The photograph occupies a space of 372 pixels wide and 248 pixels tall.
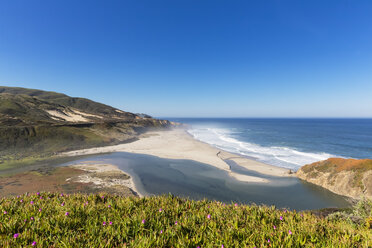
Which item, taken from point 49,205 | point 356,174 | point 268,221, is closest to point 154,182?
point 49,205

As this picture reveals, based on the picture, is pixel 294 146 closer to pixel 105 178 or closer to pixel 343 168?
pixel 343 168

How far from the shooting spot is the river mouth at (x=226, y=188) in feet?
53.6

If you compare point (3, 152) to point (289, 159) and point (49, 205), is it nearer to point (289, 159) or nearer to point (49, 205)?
point (49, 205)

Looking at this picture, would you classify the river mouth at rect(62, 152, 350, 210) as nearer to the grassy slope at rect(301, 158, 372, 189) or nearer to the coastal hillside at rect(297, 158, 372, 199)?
the coastal hillside at rect(297, 158, 372, 199)

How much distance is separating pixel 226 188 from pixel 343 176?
14.2 meters

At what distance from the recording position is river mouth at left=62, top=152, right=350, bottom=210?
53.6 ft

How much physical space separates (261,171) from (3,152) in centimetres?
4975

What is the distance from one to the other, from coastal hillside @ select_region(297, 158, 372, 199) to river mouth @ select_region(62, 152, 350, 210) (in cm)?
109

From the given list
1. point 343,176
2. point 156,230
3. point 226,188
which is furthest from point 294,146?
point 156,230

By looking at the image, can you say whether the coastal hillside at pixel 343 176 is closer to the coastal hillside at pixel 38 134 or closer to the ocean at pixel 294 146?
the ocean at pixel 294 146

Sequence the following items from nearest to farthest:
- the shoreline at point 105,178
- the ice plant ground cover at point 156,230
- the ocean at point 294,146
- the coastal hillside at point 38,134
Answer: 1. the ice plant ground cover at point 156,230
2. the shoreline at point 105,178
3. the ocean at point 294,146
4. the coastal hillside at point 38,134

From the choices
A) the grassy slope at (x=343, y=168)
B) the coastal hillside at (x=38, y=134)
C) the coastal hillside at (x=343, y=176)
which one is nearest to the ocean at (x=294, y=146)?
the grassy slope at (x=343, y=168)

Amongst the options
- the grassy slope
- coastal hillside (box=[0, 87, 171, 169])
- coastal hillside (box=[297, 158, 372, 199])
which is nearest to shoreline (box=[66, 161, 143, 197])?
coastal hillside (box=[0, 87, 171, 169])

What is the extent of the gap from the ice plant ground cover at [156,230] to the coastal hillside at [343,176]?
19.5 m
